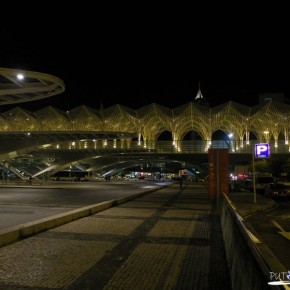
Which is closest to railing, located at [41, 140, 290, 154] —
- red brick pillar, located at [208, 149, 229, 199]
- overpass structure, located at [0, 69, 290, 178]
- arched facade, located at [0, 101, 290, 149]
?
overpass structure, located at [0, 69, 290, 178]

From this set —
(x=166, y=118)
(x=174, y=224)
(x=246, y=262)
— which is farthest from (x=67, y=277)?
(x=166, y=118)

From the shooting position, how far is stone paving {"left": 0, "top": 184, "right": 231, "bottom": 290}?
20.2ft

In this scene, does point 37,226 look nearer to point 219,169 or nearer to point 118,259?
point 118,259

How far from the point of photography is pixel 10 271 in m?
Answer: 6.82

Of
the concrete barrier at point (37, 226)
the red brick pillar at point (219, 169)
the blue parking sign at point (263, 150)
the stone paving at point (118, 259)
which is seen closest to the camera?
the stone paving at point (118, 259)

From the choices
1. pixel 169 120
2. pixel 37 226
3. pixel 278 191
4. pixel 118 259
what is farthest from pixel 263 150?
pixel 169 120

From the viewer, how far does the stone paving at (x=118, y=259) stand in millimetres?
6168

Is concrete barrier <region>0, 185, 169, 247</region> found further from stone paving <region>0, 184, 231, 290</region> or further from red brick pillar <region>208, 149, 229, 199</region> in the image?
red brick pillar <region>208, 149, 229, 199</region>

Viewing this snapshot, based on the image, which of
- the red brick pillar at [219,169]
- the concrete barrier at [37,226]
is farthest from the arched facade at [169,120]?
the concrete barrier at [37,226]

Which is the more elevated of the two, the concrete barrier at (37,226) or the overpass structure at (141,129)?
the overpass structure at (141,129)

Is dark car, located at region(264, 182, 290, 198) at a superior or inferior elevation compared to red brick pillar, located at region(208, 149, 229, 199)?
inferior

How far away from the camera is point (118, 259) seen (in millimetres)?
7711

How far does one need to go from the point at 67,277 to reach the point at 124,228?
5316mm

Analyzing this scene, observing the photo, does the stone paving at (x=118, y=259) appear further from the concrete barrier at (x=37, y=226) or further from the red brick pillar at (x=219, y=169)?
the red brick pillar at (x=219, y=169)
